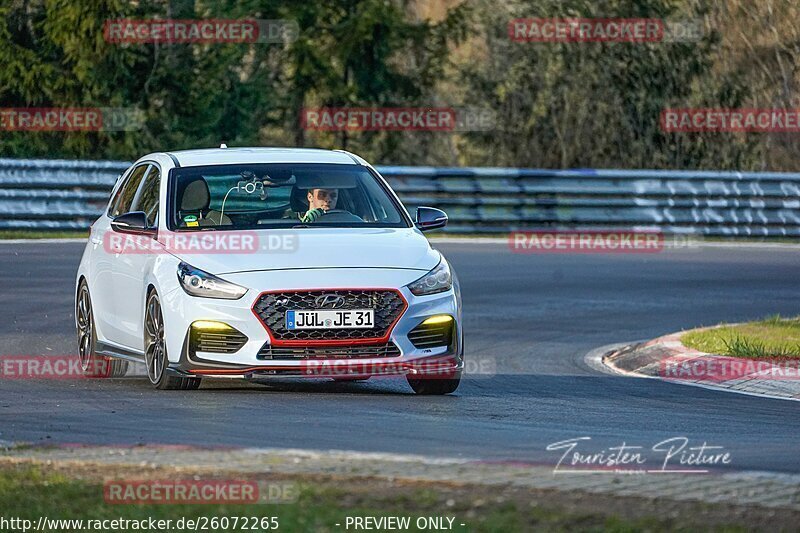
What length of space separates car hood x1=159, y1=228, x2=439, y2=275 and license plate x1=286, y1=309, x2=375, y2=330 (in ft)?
0.98

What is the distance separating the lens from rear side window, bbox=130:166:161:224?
12.1 m

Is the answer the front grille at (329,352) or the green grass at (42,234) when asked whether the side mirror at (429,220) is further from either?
the green grass at (42,234)

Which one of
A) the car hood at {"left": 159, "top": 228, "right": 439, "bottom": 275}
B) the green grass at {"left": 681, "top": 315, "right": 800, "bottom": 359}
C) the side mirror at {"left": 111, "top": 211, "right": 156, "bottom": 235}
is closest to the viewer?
the car hood at {"left": 159, "top": 228, "right": 439, "bottom": 275}

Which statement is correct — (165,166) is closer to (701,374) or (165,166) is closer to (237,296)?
(237,296)

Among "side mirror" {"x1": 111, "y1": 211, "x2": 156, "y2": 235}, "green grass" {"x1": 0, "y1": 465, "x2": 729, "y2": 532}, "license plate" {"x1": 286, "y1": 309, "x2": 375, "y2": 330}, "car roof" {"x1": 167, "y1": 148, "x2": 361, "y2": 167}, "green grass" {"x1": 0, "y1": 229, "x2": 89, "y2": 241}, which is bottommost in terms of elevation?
"green grass" {"x1": 0, "y1": 229, "x2": 89, "y2": 241}

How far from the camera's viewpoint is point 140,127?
2991 centimetres

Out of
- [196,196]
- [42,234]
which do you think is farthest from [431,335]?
[42,234]

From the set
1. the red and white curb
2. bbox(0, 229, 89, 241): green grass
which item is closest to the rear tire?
the red and white curb

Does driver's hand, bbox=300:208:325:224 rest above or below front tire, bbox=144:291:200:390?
above

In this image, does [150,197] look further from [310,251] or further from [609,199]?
[609,199]

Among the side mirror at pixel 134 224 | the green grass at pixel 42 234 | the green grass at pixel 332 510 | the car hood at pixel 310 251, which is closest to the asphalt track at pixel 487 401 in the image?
the car hood at pixel 310 251

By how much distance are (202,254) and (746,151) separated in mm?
23649

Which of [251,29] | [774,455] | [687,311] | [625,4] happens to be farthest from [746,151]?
[774,455]

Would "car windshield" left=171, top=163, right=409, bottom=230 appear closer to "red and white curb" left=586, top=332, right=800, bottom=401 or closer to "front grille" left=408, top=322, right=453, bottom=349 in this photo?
"front grille" left=408, top=322, right=453, bottom=349
